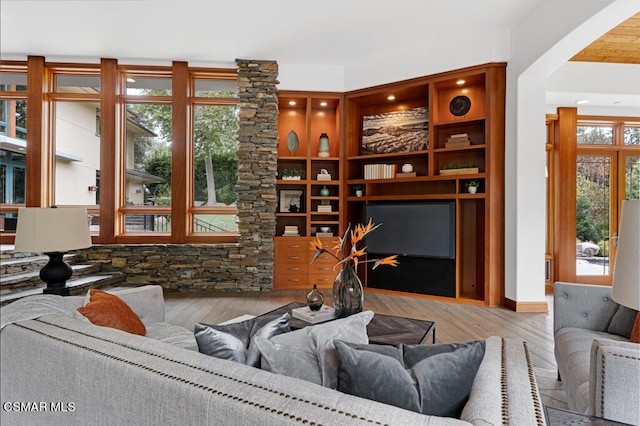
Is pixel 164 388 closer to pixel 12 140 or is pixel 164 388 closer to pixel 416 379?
pixel 416 379

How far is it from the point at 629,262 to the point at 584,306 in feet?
3.99

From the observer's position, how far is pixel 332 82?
5.17m

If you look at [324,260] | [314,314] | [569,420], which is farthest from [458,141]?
[569,420]

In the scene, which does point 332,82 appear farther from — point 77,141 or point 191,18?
point 77,141

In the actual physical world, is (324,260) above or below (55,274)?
below

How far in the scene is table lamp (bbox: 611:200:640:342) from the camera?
1.17 m

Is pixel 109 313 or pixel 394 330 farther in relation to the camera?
pixel 394 330

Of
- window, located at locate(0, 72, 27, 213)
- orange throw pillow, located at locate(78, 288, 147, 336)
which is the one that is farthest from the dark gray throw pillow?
window, located at locate(0, 72, 27, 213)

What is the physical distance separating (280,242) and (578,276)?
175 inches

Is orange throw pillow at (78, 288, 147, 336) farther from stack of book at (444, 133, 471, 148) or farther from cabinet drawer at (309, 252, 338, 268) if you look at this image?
stack of book at (444, 133, 471, 148)

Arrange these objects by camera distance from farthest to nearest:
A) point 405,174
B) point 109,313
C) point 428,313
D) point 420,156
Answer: point 420,156, point 405,174, point 428,313, point 109,313

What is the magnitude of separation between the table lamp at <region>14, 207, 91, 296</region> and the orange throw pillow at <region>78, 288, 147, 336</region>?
0.46 metres

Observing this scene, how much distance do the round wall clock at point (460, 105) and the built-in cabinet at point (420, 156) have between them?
0.01 m

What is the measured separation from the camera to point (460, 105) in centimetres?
464
